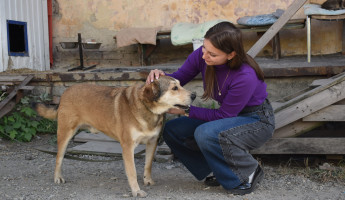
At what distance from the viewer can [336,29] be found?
708 cm

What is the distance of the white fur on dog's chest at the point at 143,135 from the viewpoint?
Answer: 3441 millimetres

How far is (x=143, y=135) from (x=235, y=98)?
0.87 meters

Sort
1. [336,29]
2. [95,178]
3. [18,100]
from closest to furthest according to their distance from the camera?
1. [95,178]
2. [18,100]
3. [336,29]

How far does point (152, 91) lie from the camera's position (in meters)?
3.28

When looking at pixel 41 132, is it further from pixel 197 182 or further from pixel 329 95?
pixel 329 95

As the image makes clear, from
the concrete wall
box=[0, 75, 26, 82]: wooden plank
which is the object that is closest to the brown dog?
box=[0, 75, 26, 82]: wooden plank

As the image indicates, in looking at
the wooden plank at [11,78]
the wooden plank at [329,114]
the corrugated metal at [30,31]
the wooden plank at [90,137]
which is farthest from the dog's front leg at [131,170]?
the corrugated metal at [30,31]

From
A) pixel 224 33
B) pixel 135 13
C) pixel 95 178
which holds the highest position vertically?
pixel 135 13

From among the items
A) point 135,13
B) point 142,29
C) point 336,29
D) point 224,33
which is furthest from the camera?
point 135,13

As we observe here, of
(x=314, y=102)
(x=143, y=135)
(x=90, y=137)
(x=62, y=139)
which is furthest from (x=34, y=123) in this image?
(x=314, y=102)

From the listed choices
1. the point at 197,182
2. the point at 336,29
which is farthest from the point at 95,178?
the point at 336,29

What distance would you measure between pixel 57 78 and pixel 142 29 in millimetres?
2028

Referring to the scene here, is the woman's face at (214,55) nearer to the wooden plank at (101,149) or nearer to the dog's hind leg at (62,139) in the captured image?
the dog's hind leg at (62,139)

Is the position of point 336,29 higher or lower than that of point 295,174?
higher
